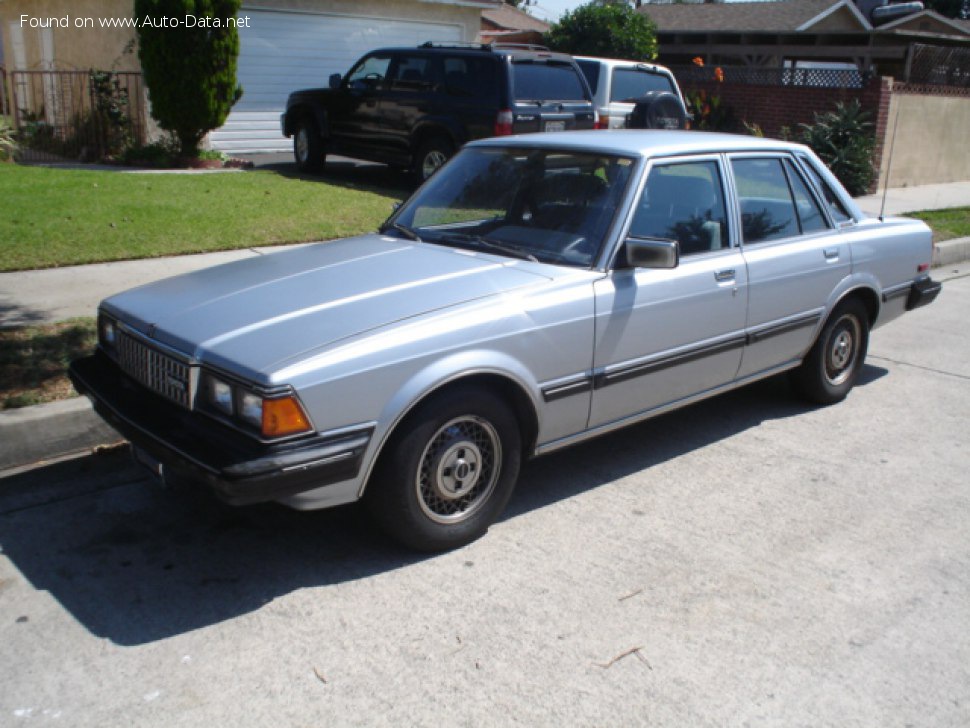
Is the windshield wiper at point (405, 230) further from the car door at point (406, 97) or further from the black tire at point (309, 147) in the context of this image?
the black tire at point (309, 147)

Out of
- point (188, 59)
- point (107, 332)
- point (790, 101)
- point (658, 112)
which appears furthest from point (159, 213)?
point (790, 101)

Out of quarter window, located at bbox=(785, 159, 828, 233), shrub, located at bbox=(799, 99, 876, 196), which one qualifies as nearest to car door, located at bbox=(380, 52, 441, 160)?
shrub, located at bbox=(799, 99, 876, 196)

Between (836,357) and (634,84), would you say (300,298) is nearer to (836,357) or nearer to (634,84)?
(836,357)

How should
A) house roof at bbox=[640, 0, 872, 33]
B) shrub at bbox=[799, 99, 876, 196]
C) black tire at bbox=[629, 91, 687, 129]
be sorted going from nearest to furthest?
black tire at bbox=[629, 91, 687, 129] → shrub at bbox=[799, 99, 876, 196] → house roof at bbox=[640, 0, 872, 33]

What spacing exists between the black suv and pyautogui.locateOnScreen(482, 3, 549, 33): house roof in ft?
88.3

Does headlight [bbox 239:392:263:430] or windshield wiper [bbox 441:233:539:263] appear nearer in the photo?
headlight [bbox 239:392:263:430]

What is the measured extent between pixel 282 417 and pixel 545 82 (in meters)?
9.88

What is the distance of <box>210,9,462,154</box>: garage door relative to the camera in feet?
58.3

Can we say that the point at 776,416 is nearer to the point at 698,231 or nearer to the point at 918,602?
the point at 698,231

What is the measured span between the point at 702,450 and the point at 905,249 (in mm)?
2226

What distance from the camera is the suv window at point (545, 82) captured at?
1238cm

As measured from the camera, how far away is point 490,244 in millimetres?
4938

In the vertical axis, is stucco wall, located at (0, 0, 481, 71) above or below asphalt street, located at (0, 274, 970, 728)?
above

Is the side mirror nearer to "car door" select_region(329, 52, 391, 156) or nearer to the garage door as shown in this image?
"car door" select_region(329, 52, 391, 156)
